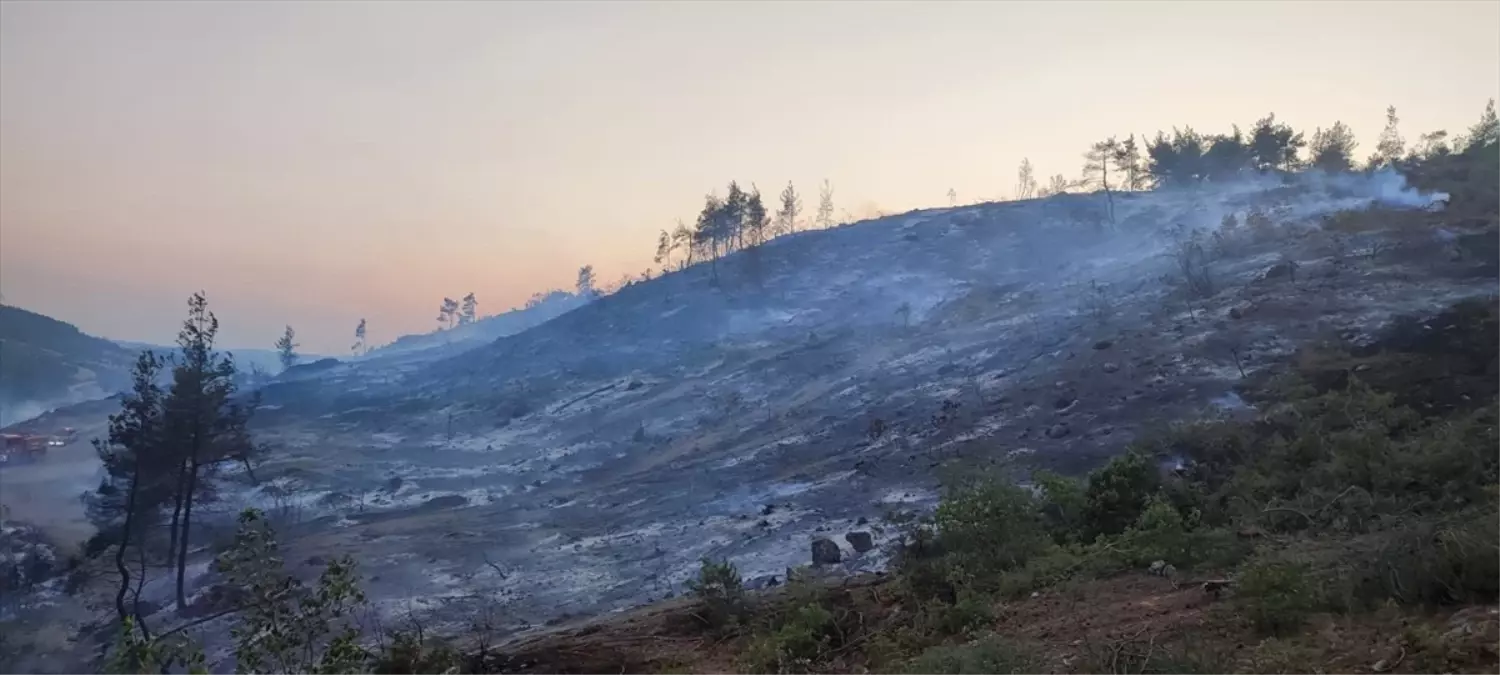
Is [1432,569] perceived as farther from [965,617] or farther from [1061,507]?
[1061,507]

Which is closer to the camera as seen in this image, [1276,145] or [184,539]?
[184,539]

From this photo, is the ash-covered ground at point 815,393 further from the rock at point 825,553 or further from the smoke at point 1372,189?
the rock at point 825,553

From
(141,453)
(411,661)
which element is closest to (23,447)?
(141,453)

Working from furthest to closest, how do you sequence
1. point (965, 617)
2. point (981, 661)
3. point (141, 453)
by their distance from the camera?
1. point (141, 453)
2. point (965, 617)
3. point (981, 661)

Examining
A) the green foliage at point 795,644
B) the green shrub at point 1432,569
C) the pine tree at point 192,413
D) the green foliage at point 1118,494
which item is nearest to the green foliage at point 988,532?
the green foliage at point 1118,494

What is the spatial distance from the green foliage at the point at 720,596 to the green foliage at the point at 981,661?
3.20m

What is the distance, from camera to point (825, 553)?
13930 mm

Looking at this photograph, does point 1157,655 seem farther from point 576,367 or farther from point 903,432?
point 576,367

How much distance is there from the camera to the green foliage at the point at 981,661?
4.66m

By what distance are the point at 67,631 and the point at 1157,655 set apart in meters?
21.7

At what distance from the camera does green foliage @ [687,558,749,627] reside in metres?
8.23

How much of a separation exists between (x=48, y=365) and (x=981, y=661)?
86.4 meters

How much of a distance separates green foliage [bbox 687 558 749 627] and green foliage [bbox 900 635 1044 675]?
3200 mm

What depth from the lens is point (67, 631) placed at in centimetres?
1777
